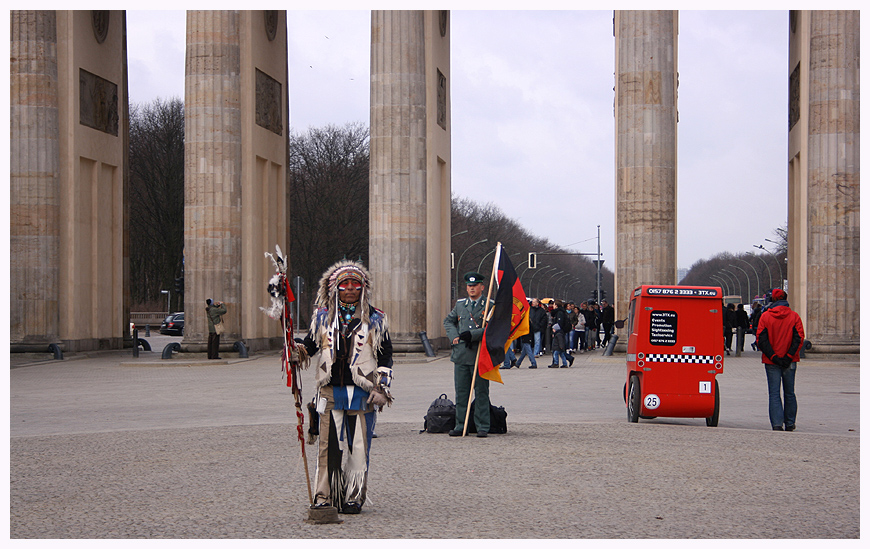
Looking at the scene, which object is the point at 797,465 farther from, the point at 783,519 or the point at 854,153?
the point at 854,153

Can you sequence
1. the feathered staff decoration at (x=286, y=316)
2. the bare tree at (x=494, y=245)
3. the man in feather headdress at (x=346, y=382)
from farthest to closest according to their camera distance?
the bare tree at (x=494, y=245), the man in feather headdress at (x=346, y=382), the feathered staff decoration at (x=286, y=316)

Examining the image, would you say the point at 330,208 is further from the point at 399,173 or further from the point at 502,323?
the point at 502,323

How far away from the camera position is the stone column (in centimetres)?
3058

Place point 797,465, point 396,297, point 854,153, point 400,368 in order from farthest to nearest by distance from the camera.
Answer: point 396,297 < point 854,153 < point 400,368 < point 797,465

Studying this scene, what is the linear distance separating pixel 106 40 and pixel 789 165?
2194 centimetres

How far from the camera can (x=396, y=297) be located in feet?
101

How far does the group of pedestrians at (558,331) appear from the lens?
26906 millimetres

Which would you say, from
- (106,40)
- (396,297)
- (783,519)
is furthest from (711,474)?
(106,40)

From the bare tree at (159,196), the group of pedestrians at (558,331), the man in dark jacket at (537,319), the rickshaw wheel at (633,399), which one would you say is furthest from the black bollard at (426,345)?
the bare tree at (159,196)

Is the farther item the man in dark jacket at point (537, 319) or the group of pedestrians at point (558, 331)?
the man in dark jacket at point (537, 319)

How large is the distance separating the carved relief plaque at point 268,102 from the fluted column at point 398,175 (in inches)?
167

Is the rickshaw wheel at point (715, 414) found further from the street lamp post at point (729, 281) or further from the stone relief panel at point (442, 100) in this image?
the street lamp post at point (729, 281)

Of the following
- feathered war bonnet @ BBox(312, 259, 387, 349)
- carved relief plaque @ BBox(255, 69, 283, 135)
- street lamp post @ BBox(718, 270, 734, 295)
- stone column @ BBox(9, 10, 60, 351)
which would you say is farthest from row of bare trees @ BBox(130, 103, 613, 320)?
street lamp post @ BBox(718, 270, 734, 295)

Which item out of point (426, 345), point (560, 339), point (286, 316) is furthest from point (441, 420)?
point (426, 345)
